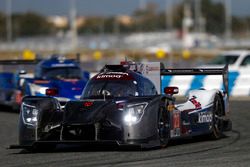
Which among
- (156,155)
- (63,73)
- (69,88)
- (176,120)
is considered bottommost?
(156,155)

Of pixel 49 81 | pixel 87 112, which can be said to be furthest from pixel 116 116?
pixel 49 81

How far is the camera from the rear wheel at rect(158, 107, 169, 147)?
39.3ft

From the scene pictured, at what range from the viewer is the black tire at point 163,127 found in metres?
12.0

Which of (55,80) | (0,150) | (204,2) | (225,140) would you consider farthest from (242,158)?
(204,2)

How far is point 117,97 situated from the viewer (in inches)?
484

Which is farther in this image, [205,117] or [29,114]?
[205,117]

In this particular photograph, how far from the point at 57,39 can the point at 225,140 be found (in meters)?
74.9

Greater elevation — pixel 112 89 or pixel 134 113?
pixel 112 89

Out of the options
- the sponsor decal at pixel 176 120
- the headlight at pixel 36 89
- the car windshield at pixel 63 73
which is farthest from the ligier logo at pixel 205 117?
the car windshield at pixel 63 73

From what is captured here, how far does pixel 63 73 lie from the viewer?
23078 mm

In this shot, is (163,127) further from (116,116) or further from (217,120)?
(217,120)

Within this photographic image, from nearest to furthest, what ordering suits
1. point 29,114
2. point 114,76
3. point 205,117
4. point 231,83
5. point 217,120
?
point 29,114 → point 114,76 → point 205,117 → point 217,120 → point 231,83

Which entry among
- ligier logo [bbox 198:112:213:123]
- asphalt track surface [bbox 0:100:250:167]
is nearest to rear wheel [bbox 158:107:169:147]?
asphalt track surface [bbox 0:100:250:167]

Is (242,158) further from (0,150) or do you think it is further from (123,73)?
(0,150)
